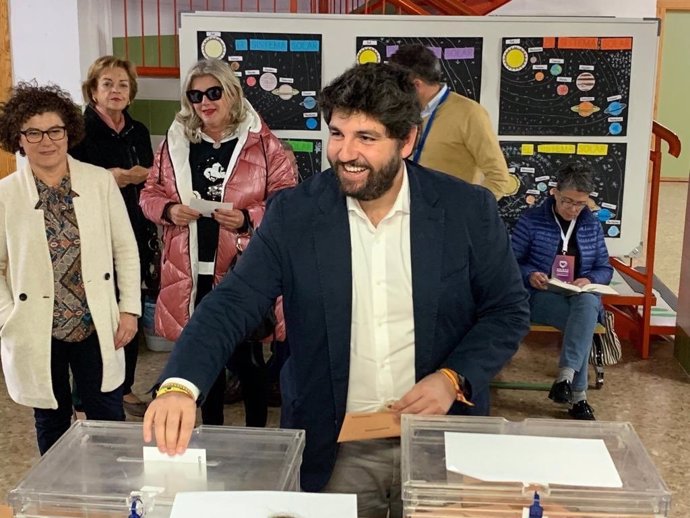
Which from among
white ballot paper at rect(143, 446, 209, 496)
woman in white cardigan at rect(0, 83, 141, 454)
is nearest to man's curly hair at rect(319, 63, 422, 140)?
white ballot paper at rect(143, 446, 209, 496)

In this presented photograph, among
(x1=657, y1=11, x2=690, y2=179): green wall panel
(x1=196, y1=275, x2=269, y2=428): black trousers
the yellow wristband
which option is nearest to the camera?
the yellow wristband

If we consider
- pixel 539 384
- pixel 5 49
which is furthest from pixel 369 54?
pixel 5 49

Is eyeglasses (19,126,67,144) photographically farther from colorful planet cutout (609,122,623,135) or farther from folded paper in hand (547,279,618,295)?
colorful planet cutout (609,122,623,135)

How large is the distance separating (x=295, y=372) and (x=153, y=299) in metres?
2.62

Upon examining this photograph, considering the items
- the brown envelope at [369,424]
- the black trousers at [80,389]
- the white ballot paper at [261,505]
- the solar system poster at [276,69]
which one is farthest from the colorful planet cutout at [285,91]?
the white ballot paper at [261,505]

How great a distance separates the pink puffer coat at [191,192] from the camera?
3.01 meters

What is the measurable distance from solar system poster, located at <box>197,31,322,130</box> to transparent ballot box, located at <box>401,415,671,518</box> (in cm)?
328

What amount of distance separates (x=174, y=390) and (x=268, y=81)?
3268 millimetres

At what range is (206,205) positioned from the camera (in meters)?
2.98

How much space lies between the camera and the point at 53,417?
2775mm

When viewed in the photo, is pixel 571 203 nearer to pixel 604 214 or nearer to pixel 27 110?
pixel 604 214

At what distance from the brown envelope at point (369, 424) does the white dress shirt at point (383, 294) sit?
0.22 metres

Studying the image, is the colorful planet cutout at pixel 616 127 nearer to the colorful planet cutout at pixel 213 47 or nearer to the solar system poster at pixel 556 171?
the solar system poster at pixel 556 171

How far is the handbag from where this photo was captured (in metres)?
4.22
